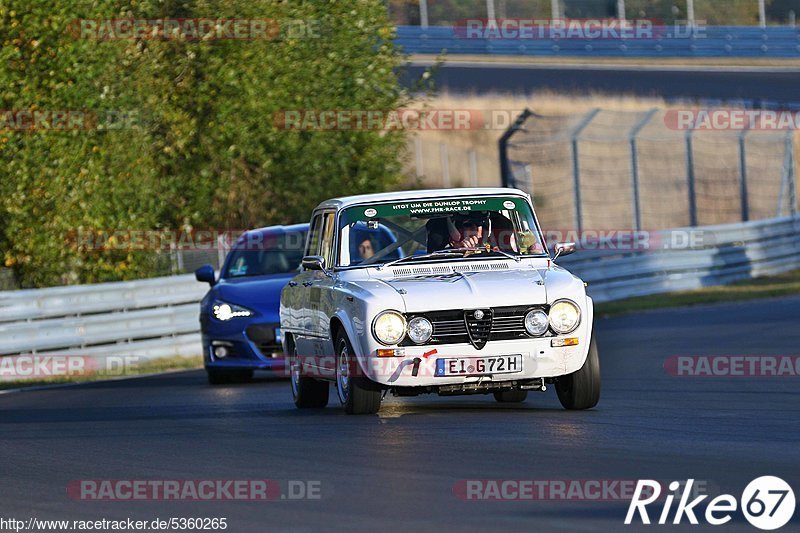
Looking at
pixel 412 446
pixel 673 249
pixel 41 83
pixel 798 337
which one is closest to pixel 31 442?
pixel 412 446

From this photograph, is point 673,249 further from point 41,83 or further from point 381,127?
point 41,83

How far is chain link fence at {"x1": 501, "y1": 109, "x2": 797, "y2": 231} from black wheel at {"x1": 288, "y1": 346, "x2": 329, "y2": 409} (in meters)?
20.7

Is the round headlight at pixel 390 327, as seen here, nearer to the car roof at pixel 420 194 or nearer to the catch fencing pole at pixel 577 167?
the car roof at pixel 420 194

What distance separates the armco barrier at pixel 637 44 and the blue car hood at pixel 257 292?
2915 cm

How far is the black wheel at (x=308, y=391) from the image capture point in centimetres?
1330

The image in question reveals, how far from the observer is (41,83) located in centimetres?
2531

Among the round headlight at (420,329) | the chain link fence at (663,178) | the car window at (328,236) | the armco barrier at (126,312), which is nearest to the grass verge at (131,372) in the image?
the armco barrier at (126,312)

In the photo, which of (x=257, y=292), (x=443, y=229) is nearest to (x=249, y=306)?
(x=257, y=292)

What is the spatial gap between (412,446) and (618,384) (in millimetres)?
5071

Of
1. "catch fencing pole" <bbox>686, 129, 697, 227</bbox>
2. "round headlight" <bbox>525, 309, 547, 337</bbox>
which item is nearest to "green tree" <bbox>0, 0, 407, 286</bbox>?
"catch fencing pole" <bbox>686, 129, 697, 227</bbox>

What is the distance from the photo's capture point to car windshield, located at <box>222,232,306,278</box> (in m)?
18.4

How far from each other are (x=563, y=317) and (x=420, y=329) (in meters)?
0.97

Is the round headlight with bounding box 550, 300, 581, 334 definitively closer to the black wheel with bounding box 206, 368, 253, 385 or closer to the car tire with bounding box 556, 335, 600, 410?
the car tire with bounding box 556, 335, 600, 410

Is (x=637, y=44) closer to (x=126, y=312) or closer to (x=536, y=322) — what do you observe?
(x=126, y=312)
